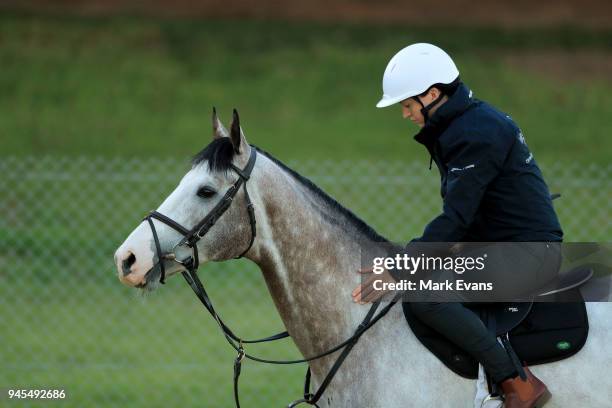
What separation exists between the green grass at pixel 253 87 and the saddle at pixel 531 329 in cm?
961

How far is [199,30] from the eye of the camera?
19203 mm

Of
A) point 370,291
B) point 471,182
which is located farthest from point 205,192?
point 471,182

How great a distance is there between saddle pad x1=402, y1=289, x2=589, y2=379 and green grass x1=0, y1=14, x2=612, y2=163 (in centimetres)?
964

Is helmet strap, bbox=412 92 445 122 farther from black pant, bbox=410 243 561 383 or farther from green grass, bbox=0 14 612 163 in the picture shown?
green grass, bbox=0 14 612 163

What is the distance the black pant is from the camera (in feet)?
12.5

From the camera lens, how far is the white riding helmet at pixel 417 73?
4.07 metres

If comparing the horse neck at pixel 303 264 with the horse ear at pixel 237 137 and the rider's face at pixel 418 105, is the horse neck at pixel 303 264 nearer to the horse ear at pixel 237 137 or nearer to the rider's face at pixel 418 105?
the horse ear at pixel 237 137

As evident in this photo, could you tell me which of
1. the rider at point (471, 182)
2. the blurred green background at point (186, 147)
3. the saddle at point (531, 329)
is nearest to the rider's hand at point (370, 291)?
the rider at point (471, 182)

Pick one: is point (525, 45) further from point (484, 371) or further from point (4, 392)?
point (484, 371)

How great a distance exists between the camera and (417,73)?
4.07 meters

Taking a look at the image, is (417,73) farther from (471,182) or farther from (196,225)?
(196,225)

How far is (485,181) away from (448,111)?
14.2 inches

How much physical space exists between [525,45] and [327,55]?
4235 millimetres

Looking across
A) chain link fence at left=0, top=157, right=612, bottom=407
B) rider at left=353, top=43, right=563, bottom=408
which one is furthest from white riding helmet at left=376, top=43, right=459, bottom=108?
chain link fence at left=0, top=157, right=612, bottom=407
